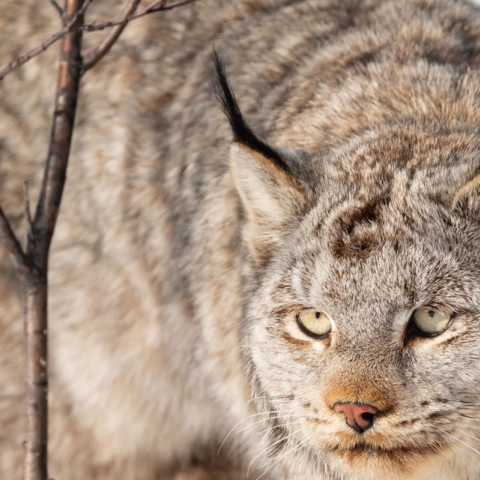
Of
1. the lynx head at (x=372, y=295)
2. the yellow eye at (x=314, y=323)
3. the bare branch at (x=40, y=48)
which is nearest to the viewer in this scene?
the bare branch at (x=40, y=48)

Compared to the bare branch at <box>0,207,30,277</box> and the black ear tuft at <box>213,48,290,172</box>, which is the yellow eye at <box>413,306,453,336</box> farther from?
the bare branch at <box>0,207,30,277</box>

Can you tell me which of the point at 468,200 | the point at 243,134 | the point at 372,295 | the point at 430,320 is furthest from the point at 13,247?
the point at 468,200

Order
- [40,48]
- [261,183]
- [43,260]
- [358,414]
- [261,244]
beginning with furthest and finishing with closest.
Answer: [261,244] < [261,183] < [43,260] < [358,414] < [40,48]

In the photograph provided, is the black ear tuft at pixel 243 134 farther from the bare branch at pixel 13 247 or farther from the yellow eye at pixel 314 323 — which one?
the bare branch at pixel 13 247

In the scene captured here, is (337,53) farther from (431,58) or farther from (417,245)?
(417,245)

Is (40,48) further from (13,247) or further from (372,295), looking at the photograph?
(372,295)

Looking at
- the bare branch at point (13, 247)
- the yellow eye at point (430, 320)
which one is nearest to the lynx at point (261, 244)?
the yellow eye at point (430, 320)
